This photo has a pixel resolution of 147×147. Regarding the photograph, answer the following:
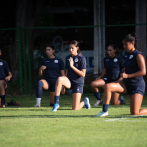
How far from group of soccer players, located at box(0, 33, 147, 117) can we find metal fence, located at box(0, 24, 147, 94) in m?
3.27

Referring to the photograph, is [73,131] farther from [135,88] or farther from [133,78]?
[133,78]

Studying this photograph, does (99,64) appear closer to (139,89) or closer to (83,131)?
(139,89)

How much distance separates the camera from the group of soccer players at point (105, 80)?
7.25 meters

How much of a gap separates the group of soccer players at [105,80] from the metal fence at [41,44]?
327 cm

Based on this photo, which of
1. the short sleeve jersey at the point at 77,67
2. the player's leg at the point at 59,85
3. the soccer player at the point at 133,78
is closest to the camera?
the soccer player at the point at 133,78

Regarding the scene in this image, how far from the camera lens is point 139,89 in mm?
7352

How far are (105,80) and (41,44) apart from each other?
6.53 meters

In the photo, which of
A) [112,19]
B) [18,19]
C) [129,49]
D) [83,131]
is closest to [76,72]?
[129,49]

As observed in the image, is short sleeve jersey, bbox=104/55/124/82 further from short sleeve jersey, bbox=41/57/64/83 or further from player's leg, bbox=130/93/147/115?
player's leg, bbox=130/93/147/115

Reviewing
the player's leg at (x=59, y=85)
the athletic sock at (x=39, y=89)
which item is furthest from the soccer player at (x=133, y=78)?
the athletic sock at (x=39, y=89)

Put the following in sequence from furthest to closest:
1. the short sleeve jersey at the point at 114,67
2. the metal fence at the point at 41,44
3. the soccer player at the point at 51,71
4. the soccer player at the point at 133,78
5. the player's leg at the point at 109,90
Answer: the metal fence at the point at 41,44, the short sleeve jersey at the point at 114,67, the soccer player at the point at 51,71, the soccer player at the point at 133,78, the player's leg at the point at 109,90

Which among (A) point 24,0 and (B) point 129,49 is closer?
(B) point 129,49

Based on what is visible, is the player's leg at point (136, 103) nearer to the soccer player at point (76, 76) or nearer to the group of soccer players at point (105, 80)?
the group of soccer players at point (105, 80)

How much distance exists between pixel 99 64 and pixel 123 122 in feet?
28.3
